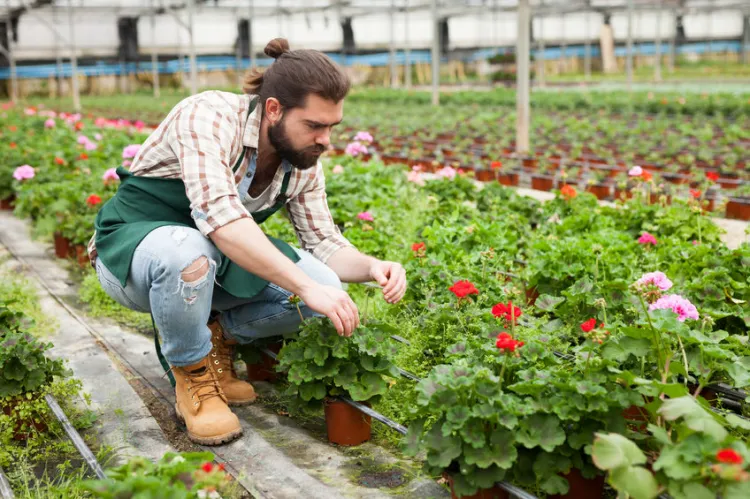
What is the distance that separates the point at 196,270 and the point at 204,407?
1.40ft

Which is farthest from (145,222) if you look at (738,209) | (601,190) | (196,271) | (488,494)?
(601,190)

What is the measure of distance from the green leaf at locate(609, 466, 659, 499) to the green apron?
111 centimetres

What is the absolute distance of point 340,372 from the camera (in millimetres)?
2141

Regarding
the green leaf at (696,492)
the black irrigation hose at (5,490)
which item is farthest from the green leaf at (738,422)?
the black irrigation hose at (5,490)

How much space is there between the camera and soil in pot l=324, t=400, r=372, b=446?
7.09 feet

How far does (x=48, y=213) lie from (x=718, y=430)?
402 centimetres

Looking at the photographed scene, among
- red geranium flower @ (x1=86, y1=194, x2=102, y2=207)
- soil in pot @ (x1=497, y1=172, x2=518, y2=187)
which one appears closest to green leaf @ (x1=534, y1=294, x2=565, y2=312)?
red geranium flower @ (x1=86, y1=194, x2=102, y2=207)

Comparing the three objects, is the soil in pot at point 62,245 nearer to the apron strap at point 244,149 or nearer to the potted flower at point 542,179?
the apron strap at point 244,149

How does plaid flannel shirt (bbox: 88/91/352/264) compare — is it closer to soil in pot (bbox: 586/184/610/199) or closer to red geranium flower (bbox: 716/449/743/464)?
red geranium flower (bbox: 716/449/743/464)

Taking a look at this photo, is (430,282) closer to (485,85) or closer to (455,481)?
(455,481)

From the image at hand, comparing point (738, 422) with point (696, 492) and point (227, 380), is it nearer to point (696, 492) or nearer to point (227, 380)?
point (696, 492)

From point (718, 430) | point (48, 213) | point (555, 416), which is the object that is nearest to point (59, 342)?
point (48, 213)

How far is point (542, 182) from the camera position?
643 centimetres

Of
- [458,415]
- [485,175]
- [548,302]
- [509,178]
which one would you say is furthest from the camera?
[485,175]
